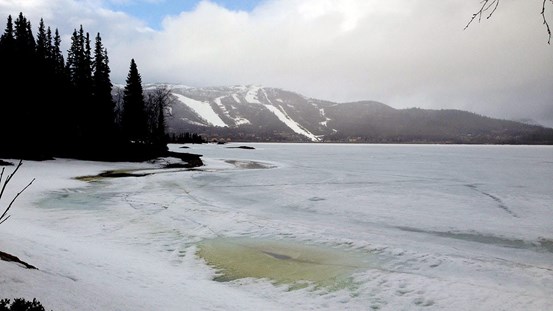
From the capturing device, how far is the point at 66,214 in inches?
549

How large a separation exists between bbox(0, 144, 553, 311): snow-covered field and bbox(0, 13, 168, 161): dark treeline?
20164mm

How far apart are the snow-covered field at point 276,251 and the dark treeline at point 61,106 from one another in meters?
20.2

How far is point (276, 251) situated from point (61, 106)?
43.3m

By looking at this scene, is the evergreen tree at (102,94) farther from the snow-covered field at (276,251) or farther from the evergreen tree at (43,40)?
the snow-covered field at (276,251)

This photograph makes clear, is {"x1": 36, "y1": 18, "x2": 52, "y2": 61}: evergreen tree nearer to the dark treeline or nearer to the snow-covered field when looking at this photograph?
the dark treeline

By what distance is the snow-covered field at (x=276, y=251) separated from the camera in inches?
259

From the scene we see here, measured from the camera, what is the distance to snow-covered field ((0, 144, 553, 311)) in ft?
21.6

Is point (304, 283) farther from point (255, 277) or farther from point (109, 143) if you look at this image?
point (109, 143)

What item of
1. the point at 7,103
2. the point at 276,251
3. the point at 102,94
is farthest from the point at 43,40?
the point at 276,251

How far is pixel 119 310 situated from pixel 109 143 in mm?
44794

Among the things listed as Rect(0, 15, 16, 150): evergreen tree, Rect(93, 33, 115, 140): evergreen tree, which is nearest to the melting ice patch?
Rect(0, 15, 16, 150): evergreen tree

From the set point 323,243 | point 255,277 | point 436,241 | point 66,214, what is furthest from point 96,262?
point 436,241

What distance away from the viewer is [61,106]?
144 feet

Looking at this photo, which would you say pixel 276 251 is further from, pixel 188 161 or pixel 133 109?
pixel 133 109
